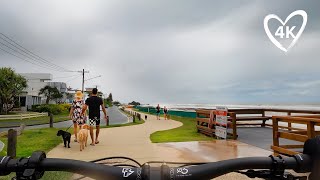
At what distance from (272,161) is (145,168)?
0.63 meters

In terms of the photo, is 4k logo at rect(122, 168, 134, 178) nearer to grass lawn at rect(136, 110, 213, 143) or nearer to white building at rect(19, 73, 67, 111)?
grass lawn at rect(136, 110, 213, 143)

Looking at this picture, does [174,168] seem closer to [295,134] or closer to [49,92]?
[295,134]

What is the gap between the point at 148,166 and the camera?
1.27 metres

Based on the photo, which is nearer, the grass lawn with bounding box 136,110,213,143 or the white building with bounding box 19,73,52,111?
the grass lawn with bounding box 136,110,213,143

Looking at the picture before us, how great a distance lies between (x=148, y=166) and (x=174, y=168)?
4.8 inches

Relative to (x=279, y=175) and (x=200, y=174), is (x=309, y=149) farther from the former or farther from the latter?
(x=200, y=174)

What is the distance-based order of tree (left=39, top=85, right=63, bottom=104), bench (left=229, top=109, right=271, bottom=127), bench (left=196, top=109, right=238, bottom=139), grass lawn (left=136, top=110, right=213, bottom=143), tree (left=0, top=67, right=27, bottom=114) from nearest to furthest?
bench (left=196, top=109, right=238, bottom=139), grass lawn (left=136, top=110, right=213, bottom=143), bench (left=229, top=109, right=271, bottom=127), tree (left=0, top=67, right=27, bottom=114), tree (left=39, top=85, right=63, bottom=104)

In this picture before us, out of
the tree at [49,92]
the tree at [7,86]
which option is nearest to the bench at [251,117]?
the tree at [7,86]

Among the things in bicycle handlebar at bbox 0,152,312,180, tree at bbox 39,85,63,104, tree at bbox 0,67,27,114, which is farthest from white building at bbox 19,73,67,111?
bicycle handlebar at bbox 0,152,312,180

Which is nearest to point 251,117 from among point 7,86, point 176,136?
point 176,136

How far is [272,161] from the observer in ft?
4.85

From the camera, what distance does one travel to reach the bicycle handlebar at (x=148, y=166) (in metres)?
1.28

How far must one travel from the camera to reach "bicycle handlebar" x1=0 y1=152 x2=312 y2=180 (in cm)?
128

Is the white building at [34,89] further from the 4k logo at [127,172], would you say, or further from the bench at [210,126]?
the 4k logo at [127,172]
